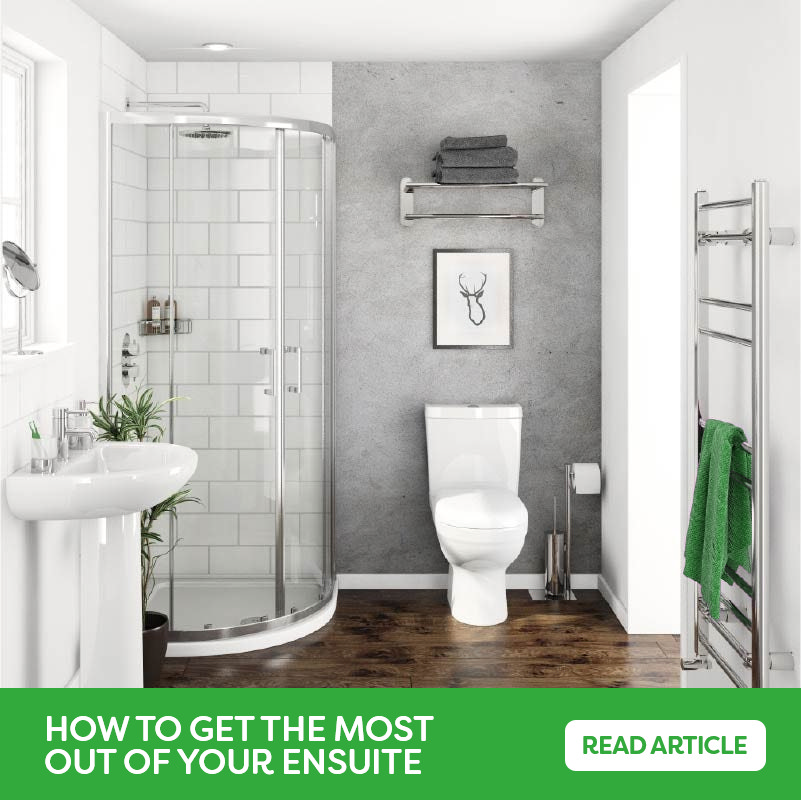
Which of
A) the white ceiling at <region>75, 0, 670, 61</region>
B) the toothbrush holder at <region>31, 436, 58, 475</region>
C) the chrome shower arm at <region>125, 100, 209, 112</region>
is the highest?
the white ceiling at <region>75, 0, 670, 61</region>

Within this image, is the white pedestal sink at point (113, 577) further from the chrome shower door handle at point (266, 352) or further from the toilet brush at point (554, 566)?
the toilet brush at point (554, 566)

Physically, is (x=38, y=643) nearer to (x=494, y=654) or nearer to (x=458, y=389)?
(x=494, y=654)

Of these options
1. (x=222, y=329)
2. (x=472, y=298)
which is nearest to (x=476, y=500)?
(x=472, y=298)

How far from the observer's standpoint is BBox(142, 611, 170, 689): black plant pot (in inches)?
134

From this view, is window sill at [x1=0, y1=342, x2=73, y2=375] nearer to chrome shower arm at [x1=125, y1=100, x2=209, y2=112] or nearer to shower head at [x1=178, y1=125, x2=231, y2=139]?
shower head at [x1=178, y1=125, x2=231, y2=139]

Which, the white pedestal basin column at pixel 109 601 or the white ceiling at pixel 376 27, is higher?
the white ceiling at pixel 376 27

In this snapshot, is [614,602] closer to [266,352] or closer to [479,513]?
[479,513]

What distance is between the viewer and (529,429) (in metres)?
4.61

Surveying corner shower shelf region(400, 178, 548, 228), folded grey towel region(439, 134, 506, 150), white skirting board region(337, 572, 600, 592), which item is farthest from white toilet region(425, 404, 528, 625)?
folded grey towel region(439, 134, 506, 150)

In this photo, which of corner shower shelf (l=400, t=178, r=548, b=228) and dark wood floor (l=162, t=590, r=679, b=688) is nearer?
dark wood floor (l=162, t=590, r=679, b=688)

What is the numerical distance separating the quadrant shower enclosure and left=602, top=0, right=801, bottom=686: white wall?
1.36 meters

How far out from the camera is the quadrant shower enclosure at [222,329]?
373 centimetres

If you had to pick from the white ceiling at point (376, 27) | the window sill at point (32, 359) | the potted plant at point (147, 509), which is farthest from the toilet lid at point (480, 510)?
the white ceiling at point (376, 27)

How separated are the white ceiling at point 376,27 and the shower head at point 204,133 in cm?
41
